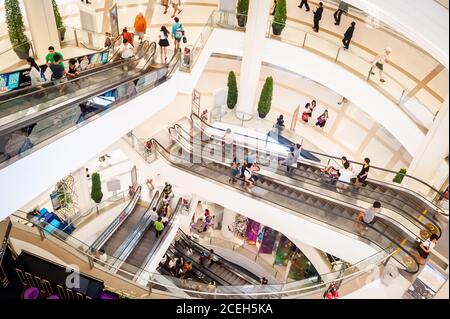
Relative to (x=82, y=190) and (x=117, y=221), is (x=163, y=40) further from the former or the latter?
(x=82, y=190)

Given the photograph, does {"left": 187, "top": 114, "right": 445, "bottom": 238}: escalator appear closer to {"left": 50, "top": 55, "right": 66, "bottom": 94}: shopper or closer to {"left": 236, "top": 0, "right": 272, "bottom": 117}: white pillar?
{"left": 236, "top": 0, "right": 272, "bottom": 117}: white pillar

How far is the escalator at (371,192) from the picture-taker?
314 inches

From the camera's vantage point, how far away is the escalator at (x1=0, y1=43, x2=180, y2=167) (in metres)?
6.80

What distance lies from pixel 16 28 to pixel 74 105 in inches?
193

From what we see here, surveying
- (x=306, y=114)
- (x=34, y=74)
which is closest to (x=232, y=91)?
(x=306, y=114)

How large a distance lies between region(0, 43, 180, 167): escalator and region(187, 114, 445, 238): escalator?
117 inches

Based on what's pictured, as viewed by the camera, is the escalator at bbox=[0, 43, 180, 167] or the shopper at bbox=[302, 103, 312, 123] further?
the shopper at bbox=[302, 103, 312, 123]

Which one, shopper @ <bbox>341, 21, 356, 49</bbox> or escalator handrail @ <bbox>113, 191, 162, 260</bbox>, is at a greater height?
shopper @ <bbox>341, 21, 356, 49</bbox>

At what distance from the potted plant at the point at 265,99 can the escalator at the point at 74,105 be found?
479cm

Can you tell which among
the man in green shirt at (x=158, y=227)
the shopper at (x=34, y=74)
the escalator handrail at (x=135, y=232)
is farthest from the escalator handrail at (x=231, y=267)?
the shopper at (x=34, y=74)

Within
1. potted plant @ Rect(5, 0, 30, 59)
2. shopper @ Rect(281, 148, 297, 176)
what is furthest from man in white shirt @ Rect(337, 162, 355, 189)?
potted plant @ Rect(5, 0, 30, 59)

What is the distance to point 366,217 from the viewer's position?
9.38 meters

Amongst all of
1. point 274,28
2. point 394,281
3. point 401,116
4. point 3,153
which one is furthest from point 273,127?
point 3,153
